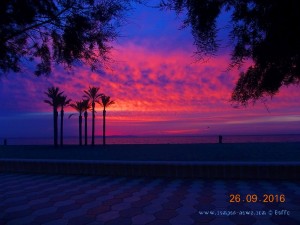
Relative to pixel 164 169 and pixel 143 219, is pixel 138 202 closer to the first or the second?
pixel 143 219

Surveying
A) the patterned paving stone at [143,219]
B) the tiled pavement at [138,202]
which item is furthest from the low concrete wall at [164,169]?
the patterned paving stone at [143,219]

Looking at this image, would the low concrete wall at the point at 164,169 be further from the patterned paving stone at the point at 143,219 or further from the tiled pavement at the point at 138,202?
the patterned paving stone at the point at 143,219

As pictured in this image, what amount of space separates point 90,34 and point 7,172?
31.2ft

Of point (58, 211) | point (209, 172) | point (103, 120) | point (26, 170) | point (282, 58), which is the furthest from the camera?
point (103, 120)

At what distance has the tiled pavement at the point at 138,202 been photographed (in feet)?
20.4

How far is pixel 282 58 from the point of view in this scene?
4.62 m

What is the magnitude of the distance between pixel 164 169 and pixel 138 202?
12.9 ft

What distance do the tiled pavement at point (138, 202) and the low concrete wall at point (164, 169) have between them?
0.44 metres

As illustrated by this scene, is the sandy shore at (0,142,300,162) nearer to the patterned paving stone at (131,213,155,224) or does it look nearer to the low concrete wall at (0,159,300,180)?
the low concrete wall at (0,159,300,180)

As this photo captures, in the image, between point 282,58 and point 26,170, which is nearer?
point 282,58

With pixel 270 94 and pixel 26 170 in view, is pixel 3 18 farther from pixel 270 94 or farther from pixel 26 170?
pixel 26 170

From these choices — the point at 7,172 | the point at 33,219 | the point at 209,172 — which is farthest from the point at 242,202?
the point at 7,172

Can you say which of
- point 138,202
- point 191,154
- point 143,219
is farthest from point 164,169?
point 191,154

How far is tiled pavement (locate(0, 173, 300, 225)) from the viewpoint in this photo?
6.20 meters
